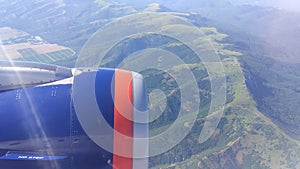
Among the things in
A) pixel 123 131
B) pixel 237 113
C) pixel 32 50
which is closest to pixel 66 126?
pixel 123 131

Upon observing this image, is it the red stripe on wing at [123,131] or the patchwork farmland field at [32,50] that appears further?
the patchwork farmland field at [32,50]

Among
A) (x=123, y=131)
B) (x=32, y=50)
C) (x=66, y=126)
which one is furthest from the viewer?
(x=32, y=50)

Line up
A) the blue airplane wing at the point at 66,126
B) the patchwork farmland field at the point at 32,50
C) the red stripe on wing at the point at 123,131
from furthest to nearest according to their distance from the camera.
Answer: the patchwork farmland field at the point at 32,50
the red stripe on wing at the point at 123,131
the blue airplane wing at the point at 66,126

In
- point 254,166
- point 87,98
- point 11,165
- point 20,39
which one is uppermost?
point 87,98

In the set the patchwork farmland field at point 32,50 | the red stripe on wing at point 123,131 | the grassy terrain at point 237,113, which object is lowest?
the grassy terrain at point 237,113

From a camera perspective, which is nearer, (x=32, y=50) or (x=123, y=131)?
(x=123, y=131)

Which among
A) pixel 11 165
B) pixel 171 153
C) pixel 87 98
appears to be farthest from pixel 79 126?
pixel 171 153

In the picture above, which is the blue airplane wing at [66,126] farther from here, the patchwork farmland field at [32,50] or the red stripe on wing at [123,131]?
the patchwork farmland field at [32,50]

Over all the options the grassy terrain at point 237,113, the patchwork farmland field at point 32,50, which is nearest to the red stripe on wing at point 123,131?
the grassy terrain at point 237,113

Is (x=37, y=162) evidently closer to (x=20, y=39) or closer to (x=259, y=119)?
(x=259, y=119)

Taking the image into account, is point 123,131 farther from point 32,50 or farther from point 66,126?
point 32,50

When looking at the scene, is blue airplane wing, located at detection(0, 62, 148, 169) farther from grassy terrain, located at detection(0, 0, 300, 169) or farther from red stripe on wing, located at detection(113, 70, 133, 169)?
grassy terrain, located at detection(0, 0, 300, 169)
